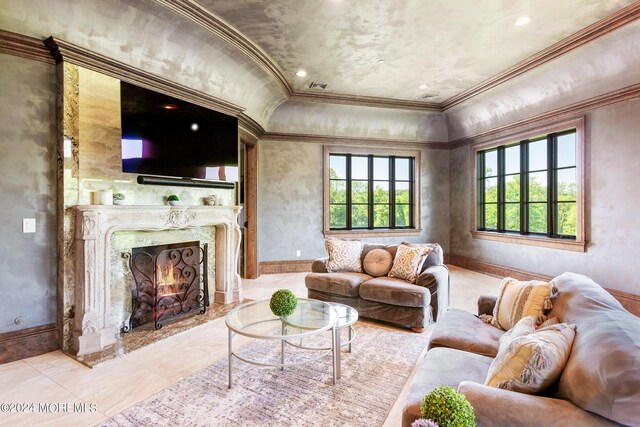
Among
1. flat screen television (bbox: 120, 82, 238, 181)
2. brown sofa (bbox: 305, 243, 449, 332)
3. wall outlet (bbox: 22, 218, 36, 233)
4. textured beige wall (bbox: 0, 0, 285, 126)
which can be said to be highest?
textured beige wall (bbox: 0, 0, 285, 126)

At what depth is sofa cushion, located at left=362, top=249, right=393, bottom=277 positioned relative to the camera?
4.03 m

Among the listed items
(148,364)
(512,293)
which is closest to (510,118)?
(512,293)

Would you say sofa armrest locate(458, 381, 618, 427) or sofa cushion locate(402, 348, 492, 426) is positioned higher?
sofa armrest locate(458, 381, 618, 427)

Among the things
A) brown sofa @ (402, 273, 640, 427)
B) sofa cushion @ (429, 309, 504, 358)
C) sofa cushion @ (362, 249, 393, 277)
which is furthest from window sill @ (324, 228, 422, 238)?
brown sofa @ (402, 273, 640, 427)

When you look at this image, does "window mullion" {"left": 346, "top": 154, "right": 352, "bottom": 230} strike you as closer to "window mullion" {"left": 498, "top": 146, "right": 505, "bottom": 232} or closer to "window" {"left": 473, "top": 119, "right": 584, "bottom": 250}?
"window" {"left": 473, "top": 119, "right": 584, "bottom": 250}

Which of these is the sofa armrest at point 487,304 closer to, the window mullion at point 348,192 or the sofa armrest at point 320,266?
the sofa armrest at point 320,266

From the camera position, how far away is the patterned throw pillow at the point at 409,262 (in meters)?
3.73

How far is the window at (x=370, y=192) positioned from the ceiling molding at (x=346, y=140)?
194mm

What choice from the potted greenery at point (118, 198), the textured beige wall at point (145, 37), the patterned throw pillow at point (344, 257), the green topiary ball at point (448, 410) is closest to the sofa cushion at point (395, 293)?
the patterned throw pillow at point (344, 257)

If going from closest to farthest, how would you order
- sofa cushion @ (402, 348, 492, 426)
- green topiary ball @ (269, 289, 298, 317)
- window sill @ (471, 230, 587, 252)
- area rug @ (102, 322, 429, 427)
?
sofa cushion @ (402, 348, 492, 426) < area rug @ (102, 322, 429, 427) < green topiary ball @ (269, 289, 298, 317) < window sill @ (471, 230, 587, 252)

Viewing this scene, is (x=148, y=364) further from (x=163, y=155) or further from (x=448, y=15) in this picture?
(x=448, y=15)

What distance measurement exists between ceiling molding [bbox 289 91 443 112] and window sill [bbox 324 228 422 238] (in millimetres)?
2504

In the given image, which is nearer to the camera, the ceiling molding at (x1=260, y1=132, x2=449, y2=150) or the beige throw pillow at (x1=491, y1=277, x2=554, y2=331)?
the beige throw pillow at (x1=491, y1=277, x2=554, y2=331)

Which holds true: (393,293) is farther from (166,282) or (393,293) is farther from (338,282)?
(166,282)
